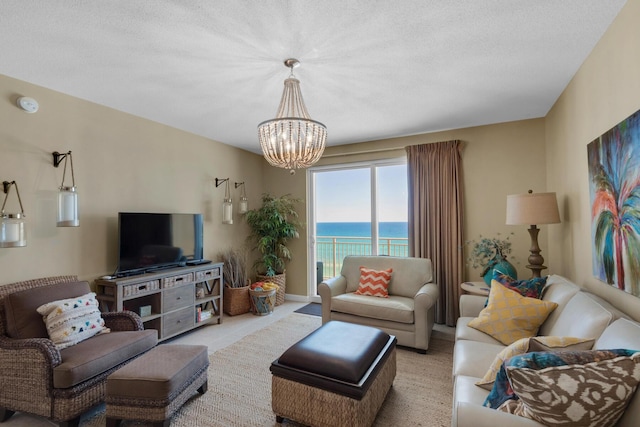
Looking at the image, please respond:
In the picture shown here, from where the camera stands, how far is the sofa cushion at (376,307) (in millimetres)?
3061

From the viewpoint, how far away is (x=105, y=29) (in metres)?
1.91

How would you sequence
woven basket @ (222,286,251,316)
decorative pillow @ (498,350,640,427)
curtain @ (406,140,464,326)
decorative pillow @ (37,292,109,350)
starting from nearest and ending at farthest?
decorative pillow @ (498,350,640,427), decorative pillow @ (37,292,109,350), curtain @ (406,140,464,326), woven basket @ (222,286,251,316)

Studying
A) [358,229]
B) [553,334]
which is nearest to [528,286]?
[553,334]

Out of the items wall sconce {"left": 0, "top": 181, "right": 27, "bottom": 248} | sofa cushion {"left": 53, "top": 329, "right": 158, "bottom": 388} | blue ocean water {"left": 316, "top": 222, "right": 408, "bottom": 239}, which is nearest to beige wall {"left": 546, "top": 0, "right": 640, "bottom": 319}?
blue ocean water {"left": 316, "top": 222, "right": 408, "bottom": 239}

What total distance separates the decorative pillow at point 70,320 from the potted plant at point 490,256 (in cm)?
372

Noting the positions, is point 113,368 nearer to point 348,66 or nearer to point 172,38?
point 172,38

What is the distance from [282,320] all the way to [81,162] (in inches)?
115

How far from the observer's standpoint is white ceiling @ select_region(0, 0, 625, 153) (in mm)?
1752

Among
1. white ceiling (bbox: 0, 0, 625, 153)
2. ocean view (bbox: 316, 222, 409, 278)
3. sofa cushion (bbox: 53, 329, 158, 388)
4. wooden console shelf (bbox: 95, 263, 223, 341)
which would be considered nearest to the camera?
white ceiling (bbox: 0, 0, 625, 153)

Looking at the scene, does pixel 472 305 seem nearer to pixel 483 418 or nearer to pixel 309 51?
pixel 483 418

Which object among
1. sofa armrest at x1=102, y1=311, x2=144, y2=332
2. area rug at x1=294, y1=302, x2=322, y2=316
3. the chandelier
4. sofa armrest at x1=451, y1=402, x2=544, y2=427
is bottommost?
area rug at x1=294, y1=302, x2=322, y2=316

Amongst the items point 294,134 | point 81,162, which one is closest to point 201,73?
point 294,134

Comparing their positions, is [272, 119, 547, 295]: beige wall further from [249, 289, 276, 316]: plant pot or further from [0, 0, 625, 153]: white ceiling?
[249, 289, 276, 316]: plant pot

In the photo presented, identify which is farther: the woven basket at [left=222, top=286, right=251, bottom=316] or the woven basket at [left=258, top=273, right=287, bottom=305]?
the woven basket at [left=258, top=273, right=287, bottom=305]
